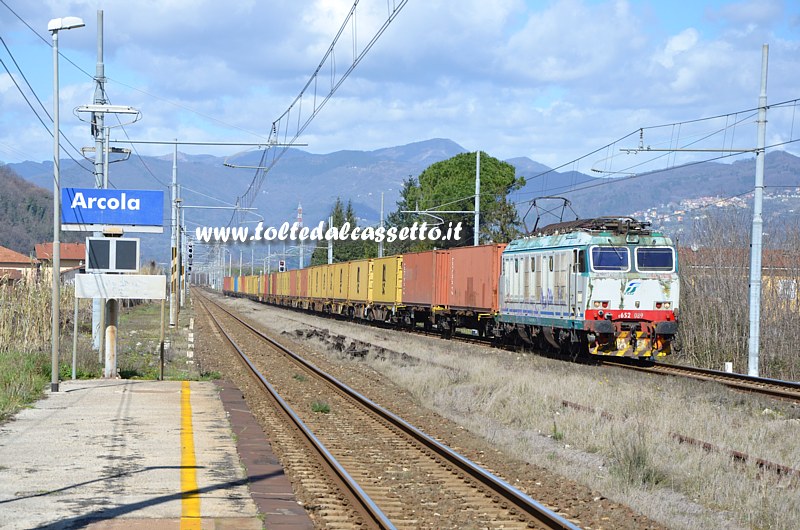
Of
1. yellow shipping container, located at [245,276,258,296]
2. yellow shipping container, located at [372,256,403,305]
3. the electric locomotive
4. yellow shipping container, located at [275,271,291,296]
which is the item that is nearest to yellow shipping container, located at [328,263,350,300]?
yellow shipping container, located at [372,256,403,305]

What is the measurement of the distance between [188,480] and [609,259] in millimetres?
15441

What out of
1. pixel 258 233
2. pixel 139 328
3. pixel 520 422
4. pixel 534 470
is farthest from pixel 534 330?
pixel 258 233

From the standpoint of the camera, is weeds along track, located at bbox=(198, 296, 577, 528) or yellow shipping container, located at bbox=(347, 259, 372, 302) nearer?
weeds along track, located at bbox=(198, 296, 577, 528)

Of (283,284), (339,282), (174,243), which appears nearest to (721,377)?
(174,243)

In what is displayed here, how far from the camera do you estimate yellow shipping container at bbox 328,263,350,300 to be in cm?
5434

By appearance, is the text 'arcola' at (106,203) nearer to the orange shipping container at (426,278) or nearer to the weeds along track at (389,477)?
the weeds along track at (389,477)

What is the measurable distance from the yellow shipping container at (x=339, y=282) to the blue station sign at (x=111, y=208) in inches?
1395

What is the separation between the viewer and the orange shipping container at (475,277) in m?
31.2

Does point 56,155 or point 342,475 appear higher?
point 56,155

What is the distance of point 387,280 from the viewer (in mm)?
45125

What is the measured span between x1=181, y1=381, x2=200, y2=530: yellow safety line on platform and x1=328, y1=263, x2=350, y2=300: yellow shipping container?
130 feet

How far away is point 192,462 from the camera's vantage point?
10.5 meters

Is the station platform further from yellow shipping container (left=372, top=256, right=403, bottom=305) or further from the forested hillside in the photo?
the forested hillside

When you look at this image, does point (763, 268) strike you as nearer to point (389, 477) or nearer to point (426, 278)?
point (426, 278)
